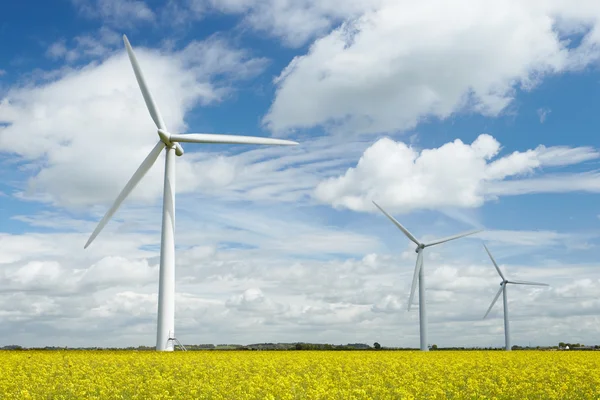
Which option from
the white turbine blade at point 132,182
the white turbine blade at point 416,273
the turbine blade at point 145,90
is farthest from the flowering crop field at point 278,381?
the white turbine blade at point 416,273

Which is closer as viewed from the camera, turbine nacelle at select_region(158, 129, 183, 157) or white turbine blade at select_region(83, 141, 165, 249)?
white turbine blade at select_region(83, 141, 165, 249)

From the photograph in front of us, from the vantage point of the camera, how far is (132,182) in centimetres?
5041

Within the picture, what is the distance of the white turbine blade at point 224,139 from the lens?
53844 mm

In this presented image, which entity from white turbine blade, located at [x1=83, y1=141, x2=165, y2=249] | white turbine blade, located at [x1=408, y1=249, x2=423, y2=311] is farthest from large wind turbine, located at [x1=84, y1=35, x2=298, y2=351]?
white turbine blade, located at [x1=408, y1=249, x2=423, y2=311]

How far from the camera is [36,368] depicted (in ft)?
101

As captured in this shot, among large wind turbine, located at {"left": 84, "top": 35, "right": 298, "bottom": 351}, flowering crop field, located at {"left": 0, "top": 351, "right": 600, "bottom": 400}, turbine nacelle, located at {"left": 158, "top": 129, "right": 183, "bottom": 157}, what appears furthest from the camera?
turbine nacelle, located at {"left": 158, "top": 129, "right": 183, "bottom": 157}

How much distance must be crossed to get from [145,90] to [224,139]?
8489 mm

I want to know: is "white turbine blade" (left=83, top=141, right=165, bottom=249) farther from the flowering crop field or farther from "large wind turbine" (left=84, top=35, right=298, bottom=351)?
the flowering crop field

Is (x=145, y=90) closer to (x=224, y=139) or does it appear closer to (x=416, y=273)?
(x=224, y=139)

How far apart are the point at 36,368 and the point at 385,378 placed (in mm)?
17461

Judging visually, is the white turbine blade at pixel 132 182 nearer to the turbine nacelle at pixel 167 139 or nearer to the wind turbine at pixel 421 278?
the turbine nacelle at pixel 167 139

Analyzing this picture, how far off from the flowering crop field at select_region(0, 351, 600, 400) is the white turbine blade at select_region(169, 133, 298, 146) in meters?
23.3

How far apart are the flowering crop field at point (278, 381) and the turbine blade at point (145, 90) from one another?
25.1 metres

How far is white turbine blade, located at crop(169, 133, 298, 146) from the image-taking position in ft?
177
